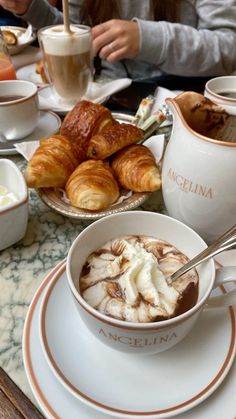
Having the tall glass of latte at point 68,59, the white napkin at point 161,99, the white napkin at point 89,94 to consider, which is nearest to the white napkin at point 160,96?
the white napkin at point 161,99

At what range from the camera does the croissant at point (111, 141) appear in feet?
2.29

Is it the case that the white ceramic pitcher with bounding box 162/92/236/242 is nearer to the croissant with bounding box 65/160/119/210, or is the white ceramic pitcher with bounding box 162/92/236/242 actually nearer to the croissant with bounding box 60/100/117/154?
the croissant with bounding box 65/160/119/210

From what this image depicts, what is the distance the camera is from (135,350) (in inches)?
15.1

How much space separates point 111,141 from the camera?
699 mm

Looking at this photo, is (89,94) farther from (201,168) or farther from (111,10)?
(201,168)

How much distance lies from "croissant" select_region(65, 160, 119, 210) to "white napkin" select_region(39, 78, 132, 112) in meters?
0.37

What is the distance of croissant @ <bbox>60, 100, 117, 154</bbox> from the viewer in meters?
0.75

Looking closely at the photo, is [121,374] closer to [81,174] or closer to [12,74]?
[81,174]

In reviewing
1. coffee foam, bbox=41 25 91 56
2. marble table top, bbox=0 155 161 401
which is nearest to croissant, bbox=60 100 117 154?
marble table top, bbox=0 155 161 401

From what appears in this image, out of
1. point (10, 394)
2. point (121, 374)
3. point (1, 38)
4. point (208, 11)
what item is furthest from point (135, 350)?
point (208, 11)

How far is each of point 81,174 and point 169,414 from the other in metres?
0.41

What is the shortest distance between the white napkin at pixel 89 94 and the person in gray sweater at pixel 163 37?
0.56ft

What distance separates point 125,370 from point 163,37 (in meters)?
1.09

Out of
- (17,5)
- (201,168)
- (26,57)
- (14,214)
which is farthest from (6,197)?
(17,5)
